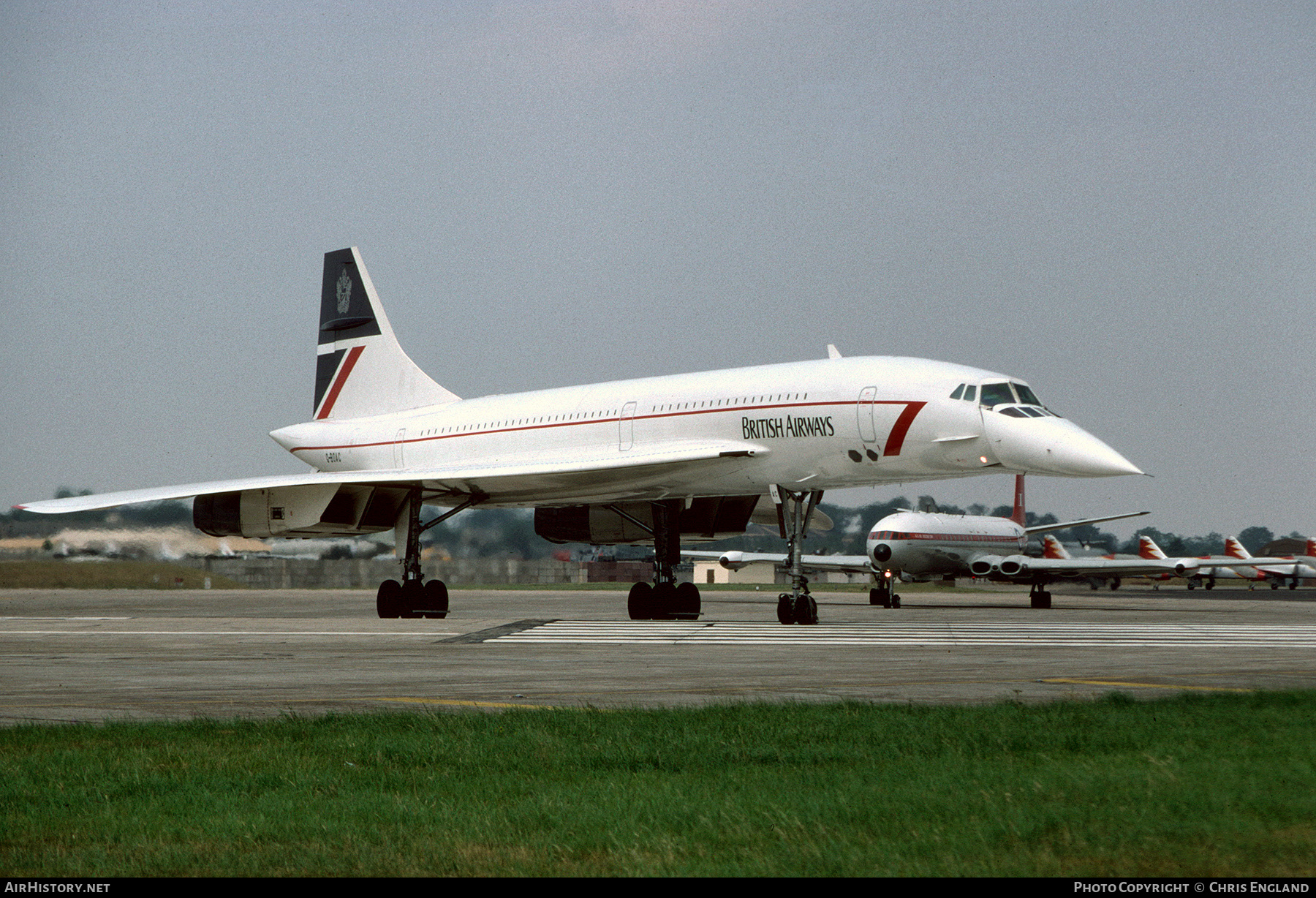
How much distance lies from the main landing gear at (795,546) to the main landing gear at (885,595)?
12.9m

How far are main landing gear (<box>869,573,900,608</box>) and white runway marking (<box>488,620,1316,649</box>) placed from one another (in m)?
12.1

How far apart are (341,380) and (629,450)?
916 centimetres

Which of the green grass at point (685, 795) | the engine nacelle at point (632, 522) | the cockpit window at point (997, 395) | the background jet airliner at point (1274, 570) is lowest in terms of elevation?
the background jet airliner at point (1274, 570)

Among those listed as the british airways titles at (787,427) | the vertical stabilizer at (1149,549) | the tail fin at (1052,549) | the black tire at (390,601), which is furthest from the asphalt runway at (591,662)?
the vertical stabilizer at (1149,549)

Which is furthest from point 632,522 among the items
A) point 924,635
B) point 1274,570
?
point 1274,570

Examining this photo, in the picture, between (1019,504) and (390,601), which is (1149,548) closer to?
(1019,504)

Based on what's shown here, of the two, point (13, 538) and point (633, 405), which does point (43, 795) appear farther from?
point (13, 538)

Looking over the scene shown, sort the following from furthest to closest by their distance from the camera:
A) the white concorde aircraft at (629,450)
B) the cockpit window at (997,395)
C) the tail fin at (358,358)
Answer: the tail fin at (358,358) → the white concorde aircraft at (629,450) → the cockpit window at (997,395)

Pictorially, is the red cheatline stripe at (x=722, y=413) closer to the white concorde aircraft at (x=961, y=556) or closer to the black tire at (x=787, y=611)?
the black tire at (x=787, y=611)

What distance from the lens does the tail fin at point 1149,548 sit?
224ft

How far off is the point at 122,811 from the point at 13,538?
1148 inches

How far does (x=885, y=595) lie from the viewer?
106ft

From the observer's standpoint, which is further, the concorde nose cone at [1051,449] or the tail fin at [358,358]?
the tail fin at [358,358]

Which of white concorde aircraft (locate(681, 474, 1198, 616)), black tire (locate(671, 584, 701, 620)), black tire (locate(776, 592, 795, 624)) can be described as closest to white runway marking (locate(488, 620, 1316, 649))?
black tire (locate(776, 592, 795, 624))
